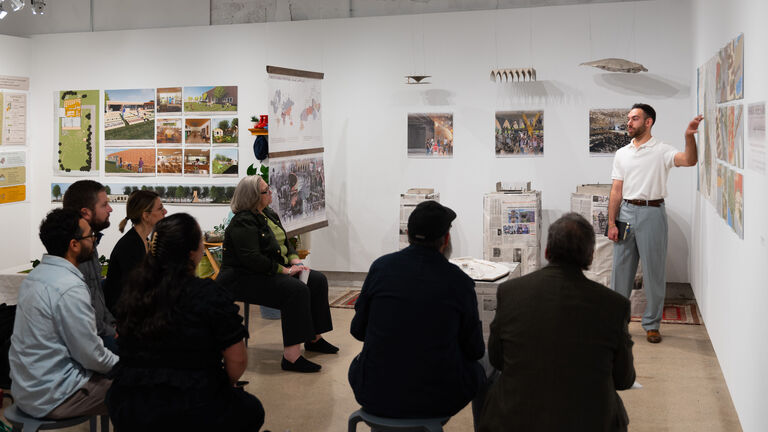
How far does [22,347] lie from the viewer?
3127mm

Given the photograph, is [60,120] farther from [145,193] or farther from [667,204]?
[667,204]

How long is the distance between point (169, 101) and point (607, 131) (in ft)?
15.6

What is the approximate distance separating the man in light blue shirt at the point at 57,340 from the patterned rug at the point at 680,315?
4.76m

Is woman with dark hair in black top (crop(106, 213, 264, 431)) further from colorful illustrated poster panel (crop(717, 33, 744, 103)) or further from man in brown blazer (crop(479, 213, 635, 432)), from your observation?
colorful illustrated poster panel (crop(717, 33, 744, 103))

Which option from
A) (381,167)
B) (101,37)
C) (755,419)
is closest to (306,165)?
(381,167)

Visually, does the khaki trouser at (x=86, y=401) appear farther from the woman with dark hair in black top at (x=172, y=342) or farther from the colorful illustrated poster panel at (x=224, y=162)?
the colorful illustrated poster panel at (x=224, y=162)

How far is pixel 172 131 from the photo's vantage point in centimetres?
866

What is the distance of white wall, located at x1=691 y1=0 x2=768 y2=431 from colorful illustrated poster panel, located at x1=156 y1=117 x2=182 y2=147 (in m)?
5.58

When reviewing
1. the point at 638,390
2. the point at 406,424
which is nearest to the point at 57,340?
the point at 406,424

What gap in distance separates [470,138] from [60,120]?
15.9 feet

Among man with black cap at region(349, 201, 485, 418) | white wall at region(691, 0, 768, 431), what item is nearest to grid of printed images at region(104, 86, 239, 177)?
white wall at region(691, 0, 768, 431)

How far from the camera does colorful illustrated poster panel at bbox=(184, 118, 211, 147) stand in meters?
8.52

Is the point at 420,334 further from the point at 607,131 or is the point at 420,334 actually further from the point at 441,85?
the point at 441,85

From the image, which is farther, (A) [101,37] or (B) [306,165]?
(A) [101,37]
